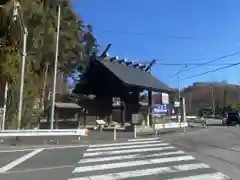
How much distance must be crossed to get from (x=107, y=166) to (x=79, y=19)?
27954 mm

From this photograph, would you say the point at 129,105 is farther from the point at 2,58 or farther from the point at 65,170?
the point at 65,170

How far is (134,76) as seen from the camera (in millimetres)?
40844

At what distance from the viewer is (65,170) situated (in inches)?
427

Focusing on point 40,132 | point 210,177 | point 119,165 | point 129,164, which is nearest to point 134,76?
point 40,132

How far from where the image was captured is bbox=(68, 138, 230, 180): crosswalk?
32.9ft

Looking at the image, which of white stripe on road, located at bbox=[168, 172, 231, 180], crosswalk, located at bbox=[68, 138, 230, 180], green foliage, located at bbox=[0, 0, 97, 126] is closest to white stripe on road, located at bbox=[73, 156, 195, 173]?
crosswalk, located at bbox=[68, 138, 230, 180]

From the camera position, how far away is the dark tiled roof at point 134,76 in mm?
37375

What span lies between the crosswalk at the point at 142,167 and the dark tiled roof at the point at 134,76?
21.7 meters

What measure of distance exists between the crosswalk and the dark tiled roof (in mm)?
21698

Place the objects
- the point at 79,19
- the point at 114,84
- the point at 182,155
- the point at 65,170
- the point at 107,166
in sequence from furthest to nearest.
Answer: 1. the point at 114,84
2. the point at 79,19
3. the point at 182,155
4. the point at 107,166
5. the point at 65,170

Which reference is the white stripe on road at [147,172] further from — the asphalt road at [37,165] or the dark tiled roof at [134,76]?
the dark tiled roof at [134,76]

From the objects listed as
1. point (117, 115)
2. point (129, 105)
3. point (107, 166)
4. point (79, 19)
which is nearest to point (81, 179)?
point (107, 166)

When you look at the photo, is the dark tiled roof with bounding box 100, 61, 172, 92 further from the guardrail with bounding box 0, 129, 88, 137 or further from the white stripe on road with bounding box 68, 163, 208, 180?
the white stripe on road with bounding box 68, 163, 208, 180

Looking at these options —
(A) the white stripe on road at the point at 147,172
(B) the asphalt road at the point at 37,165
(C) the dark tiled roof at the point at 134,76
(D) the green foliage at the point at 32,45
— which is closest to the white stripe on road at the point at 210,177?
(A) the white stripe on road at the point at 147,172
